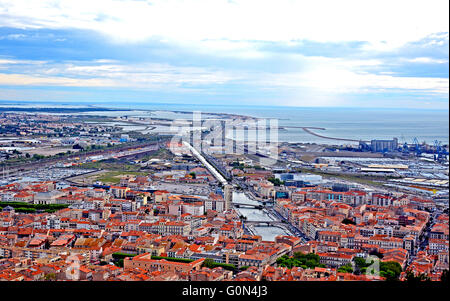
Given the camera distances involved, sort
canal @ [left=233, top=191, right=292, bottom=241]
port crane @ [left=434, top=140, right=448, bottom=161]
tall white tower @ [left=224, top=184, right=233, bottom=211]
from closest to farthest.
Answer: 1. canal @ [left=233, top=191, right=292, bottom=241]
2. tall white tower @ [left=224, top=184, right=233, bottom=211]
3. port crane @ [left=434, top=140, right=448, bottom=161]

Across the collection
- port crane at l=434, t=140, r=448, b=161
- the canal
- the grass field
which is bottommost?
the canal

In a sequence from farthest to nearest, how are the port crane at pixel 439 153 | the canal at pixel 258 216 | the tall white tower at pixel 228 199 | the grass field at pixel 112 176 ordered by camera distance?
the port crane at pixel 439 153 → the grass field at pixel 112 176 → the tall white tower at pixel 228 199 → the canal at pixel 258 216

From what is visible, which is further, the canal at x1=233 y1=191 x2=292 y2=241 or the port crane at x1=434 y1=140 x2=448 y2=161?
the port crane at x1=434 y1=140 x2=448 y2=161

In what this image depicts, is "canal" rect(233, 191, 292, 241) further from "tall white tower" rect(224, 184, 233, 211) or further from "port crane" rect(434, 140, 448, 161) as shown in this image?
"port crane" rect(434, 140, 448, 161)

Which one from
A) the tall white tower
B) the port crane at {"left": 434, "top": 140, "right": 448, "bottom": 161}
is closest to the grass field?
the tall white tower

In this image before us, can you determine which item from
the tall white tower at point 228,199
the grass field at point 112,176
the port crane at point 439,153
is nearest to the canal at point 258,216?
the tall white tower at point 228,199

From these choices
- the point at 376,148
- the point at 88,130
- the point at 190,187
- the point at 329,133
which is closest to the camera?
the point at 190,187

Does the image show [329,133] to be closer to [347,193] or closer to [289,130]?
[289,130]

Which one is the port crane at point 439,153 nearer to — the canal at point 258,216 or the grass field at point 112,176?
the canal at point 258,216

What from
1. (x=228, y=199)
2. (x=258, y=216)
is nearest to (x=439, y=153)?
(x=228, y=199)

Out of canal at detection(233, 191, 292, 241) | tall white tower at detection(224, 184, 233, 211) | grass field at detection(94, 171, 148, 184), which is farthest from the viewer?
grass field at detection(94, 171, 148, 184)
